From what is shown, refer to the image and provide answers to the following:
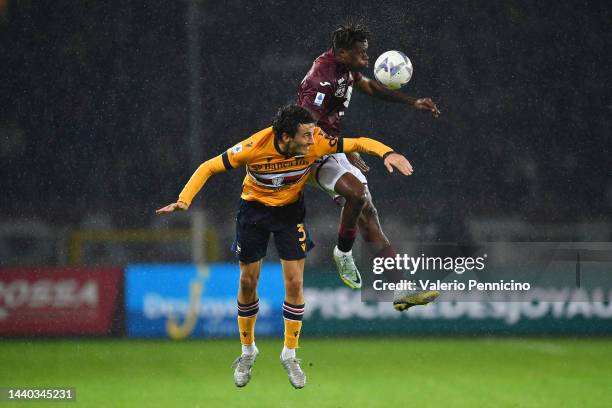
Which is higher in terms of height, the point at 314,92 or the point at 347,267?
the point at 314,92

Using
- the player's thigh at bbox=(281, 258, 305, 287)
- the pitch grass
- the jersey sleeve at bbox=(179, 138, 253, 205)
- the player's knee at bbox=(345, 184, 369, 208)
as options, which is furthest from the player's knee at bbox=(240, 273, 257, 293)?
the pitch grass

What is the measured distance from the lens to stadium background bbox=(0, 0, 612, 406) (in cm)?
1278

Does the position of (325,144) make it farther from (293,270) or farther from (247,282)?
(247,282)

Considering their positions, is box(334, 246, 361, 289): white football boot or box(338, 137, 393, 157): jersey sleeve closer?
box(338, 137, 393, 157): jersey sleeve

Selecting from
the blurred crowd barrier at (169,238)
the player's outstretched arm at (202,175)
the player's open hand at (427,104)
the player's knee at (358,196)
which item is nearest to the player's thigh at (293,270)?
the player's knee at (358,196)

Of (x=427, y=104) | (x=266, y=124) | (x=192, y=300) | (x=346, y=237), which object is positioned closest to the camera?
(x=427, y=104)

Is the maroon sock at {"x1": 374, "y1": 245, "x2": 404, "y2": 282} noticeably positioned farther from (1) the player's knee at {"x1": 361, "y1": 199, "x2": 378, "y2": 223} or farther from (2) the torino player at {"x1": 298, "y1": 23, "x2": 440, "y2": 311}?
(1) the player's knee at {"x1": 361, "y1": 199, "x2": 378, "y2": 223}

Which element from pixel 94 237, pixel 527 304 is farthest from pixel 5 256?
pixel 527 304

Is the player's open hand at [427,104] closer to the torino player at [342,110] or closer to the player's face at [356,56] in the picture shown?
the torino player at [342,110]

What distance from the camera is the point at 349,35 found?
688 centimetres

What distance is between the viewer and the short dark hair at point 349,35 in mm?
6871

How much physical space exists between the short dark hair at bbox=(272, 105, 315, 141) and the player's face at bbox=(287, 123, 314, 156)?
29 mm

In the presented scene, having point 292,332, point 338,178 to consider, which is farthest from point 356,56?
point 292,332

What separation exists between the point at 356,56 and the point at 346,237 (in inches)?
55.9
